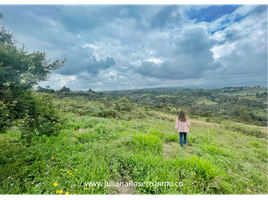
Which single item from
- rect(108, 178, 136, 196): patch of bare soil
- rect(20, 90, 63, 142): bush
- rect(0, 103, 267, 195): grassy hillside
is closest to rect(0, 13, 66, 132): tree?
rect(20, 90, 63, 142): bush

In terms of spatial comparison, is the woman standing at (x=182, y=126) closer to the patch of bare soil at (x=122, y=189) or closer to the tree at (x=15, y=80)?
the patch of bare soil at (x=122, y=189)

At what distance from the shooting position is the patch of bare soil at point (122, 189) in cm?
264

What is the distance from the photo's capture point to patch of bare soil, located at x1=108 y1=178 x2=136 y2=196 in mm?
2635

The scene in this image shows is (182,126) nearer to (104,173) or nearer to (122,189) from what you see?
(122,189)

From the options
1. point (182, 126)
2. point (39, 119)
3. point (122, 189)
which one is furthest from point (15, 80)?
point (182, 126)

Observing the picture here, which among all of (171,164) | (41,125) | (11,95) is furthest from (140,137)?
(11,95)

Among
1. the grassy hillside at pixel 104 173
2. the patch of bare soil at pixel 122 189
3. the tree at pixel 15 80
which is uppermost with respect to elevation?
the tree at pixel 15 80

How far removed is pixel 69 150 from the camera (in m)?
4.17

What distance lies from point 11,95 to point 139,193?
4853 millimetres

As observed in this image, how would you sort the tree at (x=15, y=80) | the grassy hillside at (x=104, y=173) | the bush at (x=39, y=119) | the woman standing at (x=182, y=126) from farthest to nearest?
the woman standing at (x=182, y=126) < the bush at (x=39, y=119) < the tree at (x=15, y=80) < the grassy hillside at (x=104, y=173)

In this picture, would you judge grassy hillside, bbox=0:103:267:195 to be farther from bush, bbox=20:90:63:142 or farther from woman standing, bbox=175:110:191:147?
woman standing, bbox=175:110:191:147

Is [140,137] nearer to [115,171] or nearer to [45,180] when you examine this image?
[115,171]

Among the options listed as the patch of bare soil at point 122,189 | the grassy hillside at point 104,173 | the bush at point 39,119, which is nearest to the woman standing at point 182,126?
the grassy hillside at point 104,173

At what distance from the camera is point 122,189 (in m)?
2.76
